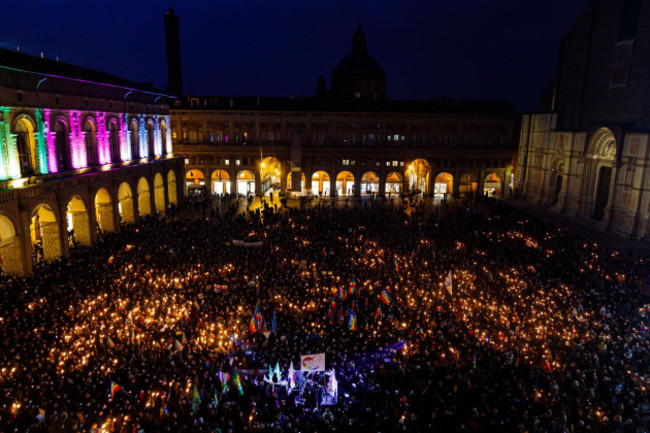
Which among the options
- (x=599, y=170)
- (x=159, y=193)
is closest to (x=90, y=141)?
(x=159, y=193)

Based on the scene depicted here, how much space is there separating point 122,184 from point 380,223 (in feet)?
68.5

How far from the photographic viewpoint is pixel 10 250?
891 inches

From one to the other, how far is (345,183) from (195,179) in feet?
61.3

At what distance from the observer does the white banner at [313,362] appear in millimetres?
13570

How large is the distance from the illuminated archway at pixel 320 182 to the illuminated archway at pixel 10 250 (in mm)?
34896

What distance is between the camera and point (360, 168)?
5297 cm

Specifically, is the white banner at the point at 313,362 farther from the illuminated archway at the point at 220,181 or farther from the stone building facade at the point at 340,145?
the illuminated archway at the point at 220,181

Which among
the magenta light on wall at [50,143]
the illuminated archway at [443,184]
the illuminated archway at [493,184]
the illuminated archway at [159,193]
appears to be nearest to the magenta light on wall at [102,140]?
the magenta light on wall at [50,143]

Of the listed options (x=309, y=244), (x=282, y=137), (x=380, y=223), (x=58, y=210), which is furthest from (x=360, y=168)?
(x=58, y=210)

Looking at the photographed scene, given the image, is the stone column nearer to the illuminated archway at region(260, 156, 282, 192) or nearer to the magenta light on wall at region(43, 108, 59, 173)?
the illuminated archway at region(260, 156, 282, 192)

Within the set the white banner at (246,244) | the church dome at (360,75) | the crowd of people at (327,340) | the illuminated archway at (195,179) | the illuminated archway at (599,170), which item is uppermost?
the church dome at (360,75)

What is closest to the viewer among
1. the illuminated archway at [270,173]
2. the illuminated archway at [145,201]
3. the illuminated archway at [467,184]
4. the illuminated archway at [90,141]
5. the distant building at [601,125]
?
the illuminated archway at [90,141]

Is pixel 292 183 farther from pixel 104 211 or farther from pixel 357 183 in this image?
pixel 104 211

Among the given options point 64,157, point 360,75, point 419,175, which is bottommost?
point 419,175
